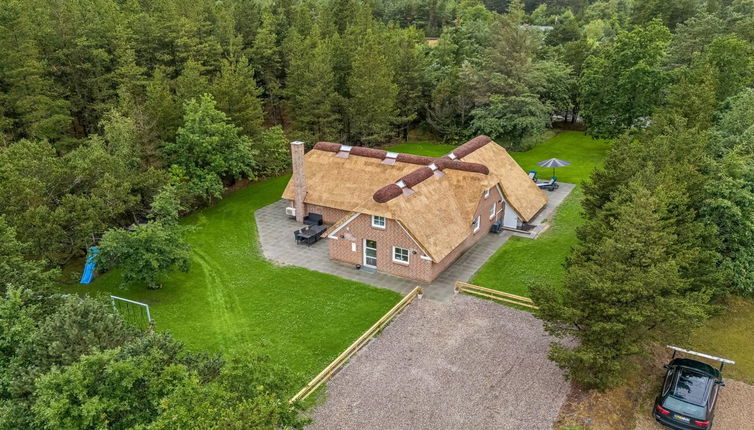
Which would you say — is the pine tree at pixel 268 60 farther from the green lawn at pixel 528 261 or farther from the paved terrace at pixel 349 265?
the green lawn at pixel 528 261

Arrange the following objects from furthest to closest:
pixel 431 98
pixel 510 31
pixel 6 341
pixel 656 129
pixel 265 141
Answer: pixel 431 98 < pixel 510 31 < pixel 265 141 < pixel 656 129 < pixel 6 341

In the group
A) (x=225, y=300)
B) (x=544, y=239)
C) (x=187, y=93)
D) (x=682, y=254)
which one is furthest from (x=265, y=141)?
(x=682, y=254)

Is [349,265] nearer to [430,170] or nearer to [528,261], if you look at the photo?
[430,170]

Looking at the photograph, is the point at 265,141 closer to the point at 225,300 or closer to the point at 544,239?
the point at 225,300

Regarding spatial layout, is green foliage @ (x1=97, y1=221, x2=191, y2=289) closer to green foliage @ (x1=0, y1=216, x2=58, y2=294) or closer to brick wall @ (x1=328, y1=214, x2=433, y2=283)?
green foliage @ (x1=0, y1=216, x2=58, y2=294)

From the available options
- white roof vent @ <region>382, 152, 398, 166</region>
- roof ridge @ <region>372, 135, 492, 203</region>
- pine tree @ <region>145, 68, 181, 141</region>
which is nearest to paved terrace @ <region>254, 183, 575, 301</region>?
roof ridge @ <region>372, 135, 492, 203</region>

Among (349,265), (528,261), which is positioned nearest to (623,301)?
(528,261)

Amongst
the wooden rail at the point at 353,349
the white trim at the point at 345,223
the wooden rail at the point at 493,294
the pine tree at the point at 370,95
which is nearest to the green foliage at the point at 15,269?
the wooden rail at the point at 353,349
